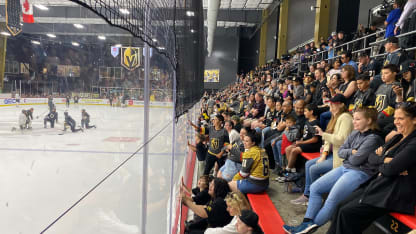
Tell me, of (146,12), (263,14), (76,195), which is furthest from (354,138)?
(263,14)

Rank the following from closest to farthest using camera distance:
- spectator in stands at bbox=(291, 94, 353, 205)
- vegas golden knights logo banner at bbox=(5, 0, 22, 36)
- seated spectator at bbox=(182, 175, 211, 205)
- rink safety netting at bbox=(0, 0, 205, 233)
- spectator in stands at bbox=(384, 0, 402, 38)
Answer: vegas golden knights logo banner at bbox=(5, 0, 22, 36), rink safety netting at bbox=(0, 0, 205, 233), spectator in stands at bbox=(291, 94, 353, 205), seated spectator at bbox=(182, 175, 211, 205), spectator in stands at bbox=(384, 0, 402, 38)

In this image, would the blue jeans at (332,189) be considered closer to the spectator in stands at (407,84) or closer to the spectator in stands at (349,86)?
the spectator in stands at (407,84)

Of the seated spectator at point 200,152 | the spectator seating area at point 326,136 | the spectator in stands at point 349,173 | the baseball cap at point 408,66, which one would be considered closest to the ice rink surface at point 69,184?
the spectator seating area at point 326,136

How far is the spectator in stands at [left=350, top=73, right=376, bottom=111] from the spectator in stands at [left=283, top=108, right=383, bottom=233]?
1.03 m

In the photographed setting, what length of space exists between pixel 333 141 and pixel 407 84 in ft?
4.14

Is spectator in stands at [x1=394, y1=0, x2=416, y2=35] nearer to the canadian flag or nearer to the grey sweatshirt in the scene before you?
the grey sweatshirt

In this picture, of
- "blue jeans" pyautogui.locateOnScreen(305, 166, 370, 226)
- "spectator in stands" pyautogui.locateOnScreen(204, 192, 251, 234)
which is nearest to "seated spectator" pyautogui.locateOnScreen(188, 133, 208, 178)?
"spectator in stands" pyautogui.locateOnScreen(204, 192, 251, 234)

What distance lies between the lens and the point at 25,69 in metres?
0.89

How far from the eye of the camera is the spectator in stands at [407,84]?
118 inches

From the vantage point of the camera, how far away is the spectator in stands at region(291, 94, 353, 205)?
9.59ft

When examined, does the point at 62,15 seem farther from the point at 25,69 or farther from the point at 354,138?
the point at 354,138

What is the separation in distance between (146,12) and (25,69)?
85cm

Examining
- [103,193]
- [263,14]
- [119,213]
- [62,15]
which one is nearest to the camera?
[62,15]

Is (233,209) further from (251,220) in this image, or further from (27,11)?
(27,11)
